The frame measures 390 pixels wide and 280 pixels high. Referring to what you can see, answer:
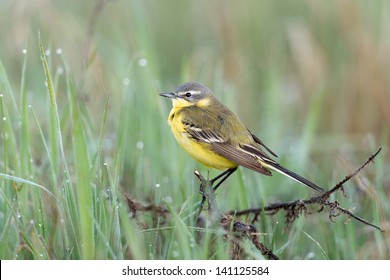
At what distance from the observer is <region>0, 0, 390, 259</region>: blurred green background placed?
3424 millimetres

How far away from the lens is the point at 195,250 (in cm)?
318

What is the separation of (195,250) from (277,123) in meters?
2.94

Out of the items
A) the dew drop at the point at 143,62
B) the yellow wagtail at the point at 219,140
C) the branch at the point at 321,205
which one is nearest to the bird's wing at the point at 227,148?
the yellow wagtail at the point at 219,140

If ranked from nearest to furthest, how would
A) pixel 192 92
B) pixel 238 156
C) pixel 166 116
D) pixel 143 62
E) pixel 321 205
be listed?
pixel 321 205 → pixel 238 156 → pixel 192 92 → pixel 166 116 → pixel 143 62

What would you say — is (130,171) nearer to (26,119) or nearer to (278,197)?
(26,119)

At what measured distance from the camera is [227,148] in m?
3.81

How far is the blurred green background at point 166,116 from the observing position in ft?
11.2

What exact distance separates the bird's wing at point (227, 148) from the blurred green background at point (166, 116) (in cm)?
28

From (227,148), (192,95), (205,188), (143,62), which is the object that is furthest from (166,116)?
(205,188)

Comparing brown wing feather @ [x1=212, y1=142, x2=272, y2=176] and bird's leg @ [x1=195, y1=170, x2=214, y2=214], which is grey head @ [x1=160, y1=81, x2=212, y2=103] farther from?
bird's leg @ [x1=195, y1=170, x2=214, y2=214]

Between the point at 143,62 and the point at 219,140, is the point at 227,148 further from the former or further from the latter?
the point at 143,62

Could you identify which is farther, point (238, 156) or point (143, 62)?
point (143, 62)

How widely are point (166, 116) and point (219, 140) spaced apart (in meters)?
1.23

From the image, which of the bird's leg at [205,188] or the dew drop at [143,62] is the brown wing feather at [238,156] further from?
the dew drop at [143,62]
